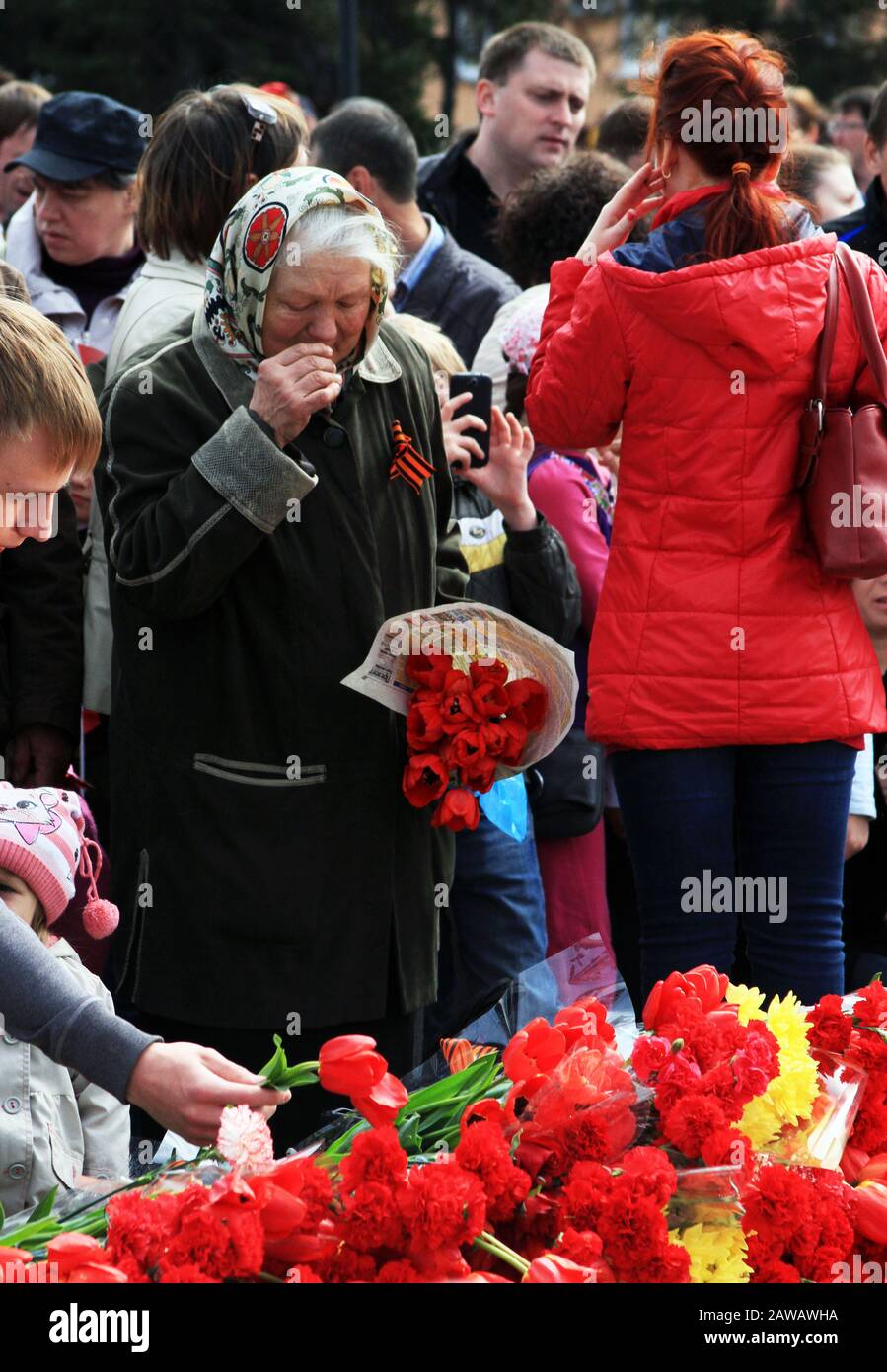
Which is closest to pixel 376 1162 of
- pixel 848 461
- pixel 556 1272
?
pixel 556 1272

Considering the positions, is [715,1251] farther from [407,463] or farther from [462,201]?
[462,201]

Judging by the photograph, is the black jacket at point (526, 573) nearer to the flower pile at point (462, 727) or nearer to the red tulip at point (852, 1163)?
the flower pile at point (462, 727)

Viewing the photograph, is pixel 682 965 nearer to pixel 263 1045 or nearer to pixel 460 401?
pixel 263 1045

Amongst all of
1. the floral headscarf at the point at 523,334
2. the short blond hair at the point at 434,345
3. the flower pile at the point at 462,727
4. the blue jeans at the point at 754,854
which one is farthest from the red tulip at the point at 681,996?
the floral headscarf at the point at 523,334

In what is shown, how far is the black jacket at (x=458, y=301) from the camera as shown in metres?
4.84

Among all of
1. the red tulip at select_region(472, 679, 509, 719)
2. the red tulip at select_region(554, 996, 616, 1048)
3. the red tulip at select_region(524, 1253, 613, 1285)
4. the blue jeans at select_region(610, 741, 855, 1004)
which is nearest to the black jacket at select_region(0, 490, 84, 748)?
the red tulip at select_region(472, 679, 509, 719)

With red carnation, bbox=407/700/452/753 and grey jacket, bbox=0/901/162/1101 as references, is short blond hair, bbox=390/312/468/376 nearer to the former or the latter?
red carnation, bbox=407/700/452/753

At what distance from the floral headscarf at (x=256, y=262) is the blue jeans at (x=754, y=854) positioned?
932 mm

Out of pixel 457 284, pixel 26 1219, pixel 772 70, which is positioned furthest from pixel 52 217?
pixel 26 1219

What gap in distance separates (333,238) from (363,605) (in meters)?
0.59

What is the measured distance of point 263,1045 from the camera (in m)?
2.91

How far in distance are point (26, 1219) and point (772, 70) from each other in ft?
7.77

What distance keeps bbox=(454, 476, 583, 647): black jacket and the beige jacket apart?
4.70 ft

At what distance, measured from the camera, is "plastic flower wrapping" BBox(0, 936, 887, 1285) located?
140 centimetres
